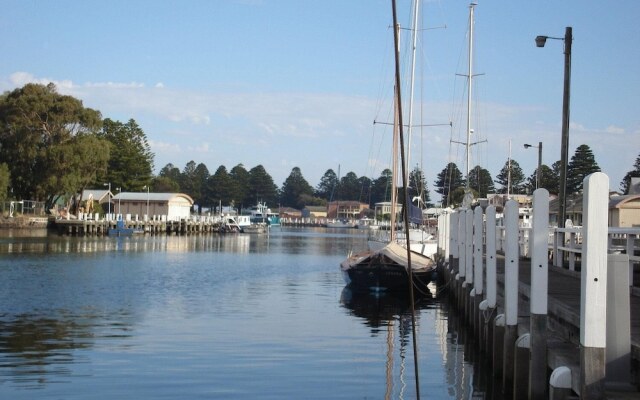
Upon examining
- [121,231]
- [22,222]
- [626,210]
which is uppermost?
[626,210]

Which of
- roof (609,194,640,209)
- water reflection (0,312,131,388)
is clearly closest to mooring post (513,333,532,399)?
water reflection (0,312,131,388)

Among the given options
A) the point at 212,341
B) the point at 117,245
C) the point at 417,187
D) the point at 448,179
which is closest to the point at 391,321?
the point at 212,341

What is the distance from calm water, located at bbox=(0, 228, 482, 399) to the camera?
50.1ft

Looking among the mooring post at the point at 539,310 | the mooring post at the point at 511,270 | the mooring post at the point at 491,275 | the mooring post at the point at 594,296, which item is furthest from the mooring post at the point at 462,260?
the mooring post at the point at 594,296

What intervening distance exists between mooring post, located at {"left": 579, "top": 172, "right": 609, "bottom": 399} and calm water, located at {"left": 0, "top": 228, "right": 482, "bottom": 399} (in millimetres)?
6629

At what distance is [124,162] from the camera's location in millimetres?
132500

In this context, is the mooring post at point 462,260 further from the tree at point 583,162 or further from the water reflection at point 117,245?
the tree at point 583,162

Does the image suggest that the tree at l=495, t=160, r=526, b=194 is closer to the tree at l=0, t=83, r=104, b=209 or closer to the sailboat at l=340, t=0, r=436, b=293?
the tree at l=0, t=83, r=104, b=209

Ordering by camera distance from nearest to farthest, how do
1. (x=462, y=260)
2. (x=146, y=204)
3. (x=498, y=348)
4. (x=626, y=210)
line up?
(x=498, y=348) < (x=462, y=260) < (x=626, y=210) < (x=146, y=204)

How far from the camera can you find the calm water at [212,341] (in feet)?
50.1

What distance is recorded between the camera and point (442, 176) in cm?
15712

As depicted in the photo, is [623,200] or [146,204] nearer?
[623,200]

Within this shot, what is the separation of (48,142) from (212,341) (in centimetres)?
8690

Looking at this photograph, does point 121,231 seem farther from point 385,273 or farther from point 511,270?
point 511,270
